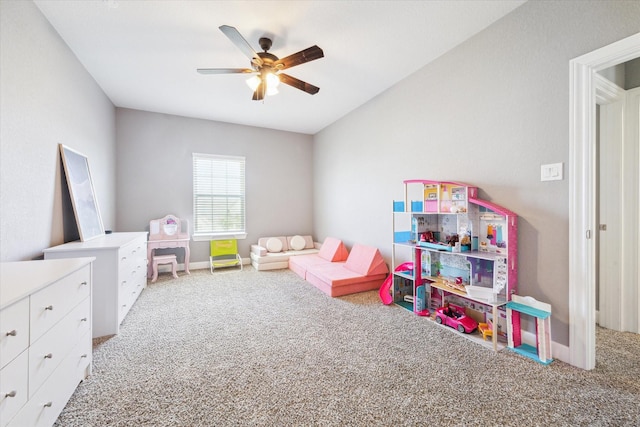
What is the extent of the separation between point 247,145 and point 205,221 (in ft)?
5.77

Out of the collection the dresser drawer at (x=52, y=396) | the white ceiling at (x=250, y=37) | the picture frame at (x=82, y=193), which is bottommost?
the dresser drawer at (x=52, y=396)

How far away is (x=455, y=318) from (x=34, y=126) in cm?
413

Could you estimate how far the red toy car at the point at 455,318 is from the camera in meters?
2.40

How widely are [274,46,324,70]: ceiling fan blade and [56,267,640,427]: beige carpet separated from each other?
2546 millimetres

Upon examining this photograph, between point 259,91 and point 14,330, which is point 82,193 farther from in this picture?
point 14,330

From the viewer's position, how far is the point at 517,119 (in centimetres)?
224

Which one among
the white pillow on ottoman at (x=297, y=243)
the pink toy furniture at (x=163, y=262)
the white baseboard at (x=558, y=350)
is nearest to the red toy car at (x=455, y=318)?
the white baseboard at (x=558, y=350)

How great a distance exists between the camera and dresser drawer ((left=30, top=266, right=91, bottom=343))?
1.20 m

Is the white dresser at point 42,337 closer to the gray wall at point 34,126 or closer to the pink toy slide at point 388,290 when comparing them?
the gray wall at point 34,126

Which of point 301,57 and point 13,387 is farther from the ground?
point 301,57

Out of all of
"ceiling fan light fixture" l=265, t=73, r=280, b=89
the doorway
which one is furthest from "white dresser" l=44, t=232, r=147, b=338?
the doorway

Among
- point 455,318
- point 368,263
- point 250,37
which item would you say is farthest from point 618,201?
point 250,37

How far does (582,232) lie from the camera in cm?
184

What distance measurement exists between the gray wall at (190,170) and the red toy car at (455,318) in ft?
12.1
